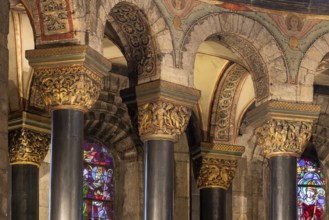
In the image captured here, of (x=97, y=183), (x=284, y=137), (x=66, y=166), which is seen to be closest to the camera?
(x=66, y=166)

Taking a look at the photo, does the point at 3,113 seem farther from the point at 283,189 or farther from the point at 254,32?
the point at 254,32

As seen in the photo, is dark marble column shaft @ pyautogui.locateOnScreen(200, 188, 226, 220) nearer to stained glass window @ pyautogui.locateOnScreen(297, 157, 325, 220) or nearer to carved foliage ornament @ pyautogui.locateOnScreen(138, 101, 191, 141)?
stained glass window @ pyautogui.locateOnScreen(297, 157, 325, 220)

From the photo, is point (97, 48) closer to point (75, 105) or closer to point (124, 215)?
point (75, 105)

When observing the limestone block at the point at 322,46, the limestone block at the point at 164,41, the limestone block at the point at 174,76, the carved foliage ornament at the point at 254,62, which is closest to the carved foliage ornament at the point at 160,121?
the limestone block at the point at 174,76

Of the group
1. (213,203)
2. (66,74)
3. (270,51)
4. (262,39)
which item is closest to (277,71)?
(270,51)

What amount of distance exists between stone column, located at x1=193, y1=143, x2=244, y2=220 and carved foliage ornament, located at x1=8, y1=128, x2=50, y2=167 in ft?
10.3

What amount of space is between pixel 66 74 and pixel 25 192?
123 inches

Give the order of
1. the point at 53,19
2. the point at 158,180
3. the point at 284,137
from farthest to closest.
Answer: the point at 284,137, the point at 158,180, the point at 53,19

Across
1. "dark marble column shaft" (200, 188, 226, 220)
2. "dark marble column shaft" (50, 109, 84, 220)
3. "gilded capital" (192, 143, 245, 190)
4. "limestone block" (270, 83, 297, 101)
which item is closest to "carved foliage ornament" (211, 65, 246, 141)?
"gilded capital" (192, 143, 245, 190)

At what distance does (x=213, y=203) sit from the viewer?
75.2 ft

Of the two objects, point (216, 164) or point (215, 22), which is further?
point (216, 164)

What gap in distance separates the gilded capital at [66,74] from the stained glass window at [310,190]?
8.02m

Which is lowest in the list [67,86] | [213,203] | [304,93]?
[213,203]

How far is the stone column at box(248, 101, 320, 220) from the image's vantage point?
20.8 m
